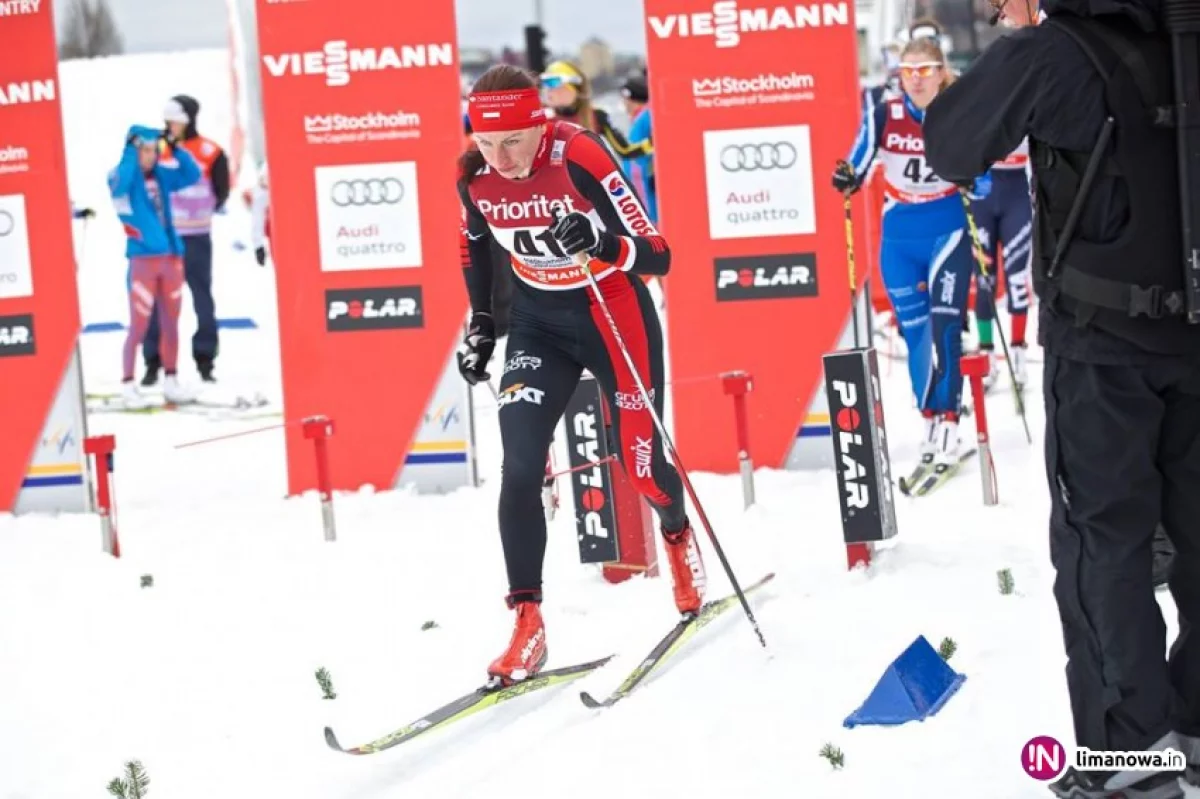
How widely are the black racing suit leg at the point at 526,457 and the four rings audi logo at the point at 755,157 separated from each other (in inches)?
133

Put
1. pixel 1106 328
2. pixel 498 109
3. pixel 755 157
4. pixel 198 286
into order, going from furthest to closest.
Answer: pixel 198 286 → pixel 755 157 → pixel 498 109 → pixel 1106 328

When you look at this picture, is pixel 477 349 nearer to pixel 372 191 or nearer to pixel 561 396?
pixel 561 396

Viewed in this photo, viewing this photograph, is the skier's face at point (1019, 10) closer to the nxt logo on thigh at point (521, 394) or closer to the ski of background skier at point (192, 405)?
the nxt logo on thigh at point (521, 394)

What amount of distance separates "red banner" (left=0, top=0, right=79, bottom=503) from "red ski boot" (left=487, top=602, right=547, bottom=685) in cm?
468

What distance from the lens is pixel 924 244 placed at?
799 centimetres

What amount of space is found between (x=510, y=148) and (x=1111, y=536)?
2384 mm

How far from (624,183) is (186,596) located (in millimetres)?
2882

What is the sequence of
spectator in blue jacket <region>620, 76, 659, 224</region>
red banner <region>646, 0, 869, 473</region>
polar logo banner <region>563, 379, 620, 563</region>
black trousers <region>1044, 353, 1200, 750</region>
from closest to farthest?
black trousers <region>1044, 353, 1200, 750</region>
polar logo banner <region>563, 379, 620, 563</region>
red banner <region>646, 0, 869, 473</region>
spectator in blue jacket <region>620, 76, 659, 224</region>

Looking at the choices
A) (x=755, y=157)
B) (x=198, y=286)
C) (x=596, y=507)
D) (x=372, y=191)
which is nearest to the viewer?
(x=596, y=507)

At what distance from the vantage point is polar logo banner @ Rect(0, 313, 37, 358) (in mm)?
9180

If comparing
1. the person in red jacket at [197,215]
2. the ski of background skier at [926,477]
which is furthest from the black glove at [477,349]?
the person in red jacket at [197,215]

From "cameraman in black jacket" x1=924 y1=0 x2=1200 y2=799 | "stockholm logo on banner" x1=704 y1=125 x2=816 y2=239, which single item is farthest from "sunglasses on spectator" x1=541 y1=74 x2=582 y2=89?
"cameraman in black jacket" x1=924 y1=0 x2=1200 y2=799

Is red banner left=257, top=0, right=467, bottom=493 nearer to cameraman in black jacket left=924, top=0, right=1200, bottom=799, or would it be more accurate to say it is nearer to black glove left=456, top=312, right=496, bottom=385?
black glove left=456, top=312, right=496, bottom=385

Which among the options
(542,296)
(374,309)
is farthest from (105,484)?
(542,296)
